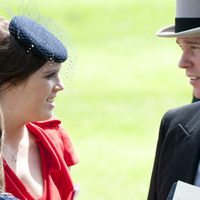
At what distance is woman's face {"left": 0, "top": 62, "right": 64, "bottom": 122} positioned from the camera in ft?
15.8

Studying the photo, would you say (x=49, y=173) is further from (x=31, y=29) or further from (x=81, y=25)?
(x=81, y=25)

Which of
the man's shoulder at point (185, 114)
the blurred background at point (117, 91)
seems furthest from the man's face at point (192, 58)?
the blurred background at point (117, 91)

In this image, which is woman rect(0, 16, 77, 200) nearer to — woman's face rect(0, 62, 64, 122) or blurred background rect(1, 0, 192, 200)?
woman's face rect(0, 62, 64, 122)

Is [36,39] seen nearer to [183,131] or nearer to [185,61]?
[185,61]

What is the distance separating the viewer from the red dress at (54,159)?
4.95 metres

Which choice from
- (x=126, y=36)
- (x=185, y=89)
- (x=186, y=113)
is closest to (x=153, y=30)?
(x=126, y=36)

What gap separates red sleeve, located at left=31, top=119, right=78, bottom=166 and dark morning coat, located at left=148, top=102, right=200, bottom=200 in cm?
48

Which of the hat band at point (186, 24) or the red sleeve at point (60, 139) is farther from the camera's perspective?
the red sleeve at point (60, 139)

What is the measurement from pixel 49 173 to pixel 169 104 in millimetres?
10225

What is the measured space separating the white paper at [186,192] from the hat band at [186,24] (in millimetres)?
820

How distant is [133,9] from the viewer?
2505cm

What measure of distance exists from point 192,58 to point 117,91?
1172 centimetres

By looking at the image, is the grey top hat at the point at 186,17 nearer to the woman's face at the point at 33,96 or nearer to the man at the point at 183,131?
the man at the point at 183,131

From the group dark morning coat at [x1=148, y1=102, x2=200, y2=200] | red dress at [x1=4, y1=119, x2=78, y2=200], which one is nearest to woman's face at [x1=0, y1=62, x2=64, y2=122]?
red dress at [x1=4, y1=119, x2=78, y2=200]
